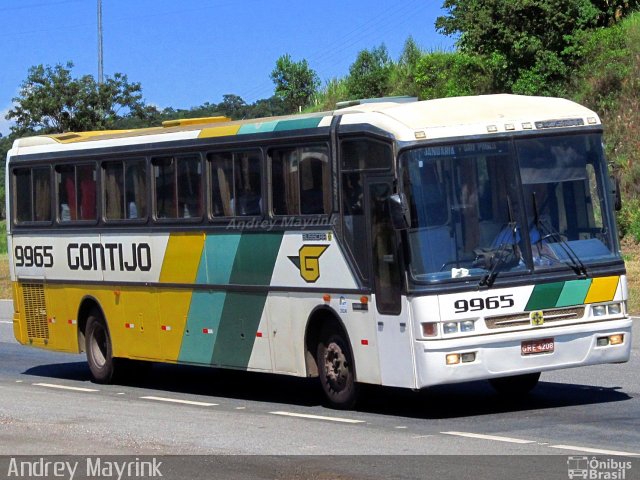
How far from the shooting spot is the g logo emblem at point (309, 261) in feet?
46.8

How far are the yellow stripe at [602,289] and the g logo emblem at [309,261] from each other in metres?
2.79

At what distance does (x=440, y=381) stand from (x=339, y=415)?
5.20ft

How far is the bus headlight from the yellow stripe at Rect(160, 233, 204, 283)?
4473mm

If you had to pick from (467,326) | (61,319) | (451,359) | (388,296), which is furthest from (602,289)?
(61,319)

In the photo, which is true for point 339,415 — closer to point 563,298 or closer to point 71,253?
point 563,298

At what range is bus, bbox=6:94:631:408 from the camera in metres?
12.8

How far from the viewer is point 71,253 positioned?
18.9m

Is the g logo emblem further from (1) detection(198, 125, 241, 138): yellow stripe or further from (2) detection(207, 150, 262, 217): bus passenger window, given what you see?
(1) detection(198, 125, 241, 138): yellow stripe

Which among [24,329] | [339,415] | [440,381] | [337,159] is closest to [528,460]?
[440,381]

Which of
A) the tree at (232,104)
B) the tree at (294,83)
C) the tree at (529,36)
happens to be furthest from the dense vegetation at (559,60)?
the tree at (232,104)

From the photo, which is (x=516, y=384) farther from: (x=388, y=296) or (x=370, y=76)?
(x=370, y=76)

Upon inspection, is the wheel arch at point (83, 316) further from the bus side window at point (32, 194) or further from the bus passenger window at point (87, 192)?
the bus side window at point (32, 194)

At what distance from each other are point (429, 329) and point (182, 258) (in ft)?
15.7

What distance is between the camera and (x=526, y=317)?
42.3ft
